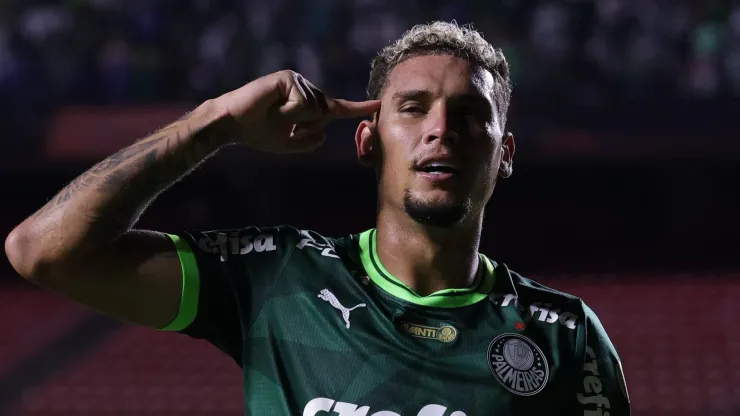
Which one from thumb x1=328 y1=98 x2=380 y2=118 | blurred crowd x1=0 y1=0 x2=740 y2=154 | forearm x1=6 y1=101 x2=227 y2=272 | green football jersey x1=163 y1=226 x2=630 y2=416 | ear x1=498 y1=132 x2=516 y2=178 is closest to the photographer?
forearm x1=6 y1=101 x2=227 y2=272

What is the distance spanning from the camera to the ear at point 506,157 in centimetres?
207

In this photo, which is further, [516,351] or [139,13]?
[139,13]

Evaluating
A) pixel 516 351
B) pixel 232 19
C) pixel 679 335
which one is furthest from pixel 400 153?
pixel 232 19

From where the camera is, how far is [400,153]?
188 cm

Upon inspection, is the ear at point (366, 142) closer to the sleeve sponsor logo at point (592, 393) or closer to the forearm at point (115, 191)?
the forearm at point (115, 191)

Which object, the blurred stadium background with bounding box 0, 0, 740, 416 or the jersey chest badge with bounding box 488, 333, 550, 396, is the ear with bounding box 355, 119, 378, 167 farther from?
the blurred stadium background with bounding box 0, 0, 740, 416

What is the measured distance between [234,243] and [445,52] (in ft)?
2.05

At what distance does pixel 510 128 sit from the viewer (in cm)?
685

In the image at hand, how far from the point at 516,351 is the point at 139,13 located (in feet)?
20.8

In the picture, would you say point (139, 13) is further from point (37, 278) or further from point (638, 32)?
point (37, 278)

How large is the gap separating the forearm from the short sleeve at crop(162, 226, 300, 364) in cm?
15

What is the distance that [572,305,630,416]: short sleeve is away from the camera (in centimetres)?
180

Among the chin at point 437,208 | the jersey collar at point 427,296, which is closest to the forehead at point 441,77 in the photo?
the chin at point 437,208

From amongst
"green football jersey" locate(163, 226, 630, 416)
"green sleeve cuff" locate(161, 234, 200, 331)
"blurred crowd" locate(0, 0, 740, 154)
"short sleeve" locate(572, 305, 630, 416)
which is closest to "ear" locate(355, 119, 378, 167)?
"green football jersey" locate(163, 226, 630, 416)
